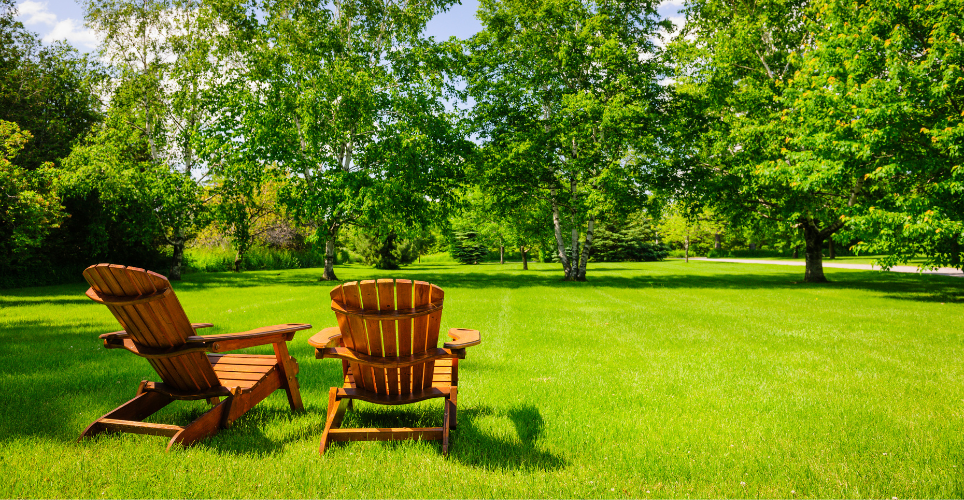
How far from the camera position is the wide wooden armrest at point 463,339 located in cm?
334

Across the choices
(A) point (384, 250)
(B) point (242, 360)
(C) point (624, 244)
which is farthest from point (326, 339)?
(C) point (624, 244)

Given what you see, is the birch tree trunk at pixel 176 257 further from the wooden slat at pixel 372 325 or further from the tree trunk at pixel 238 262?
the wooden slat at pixel 372 325

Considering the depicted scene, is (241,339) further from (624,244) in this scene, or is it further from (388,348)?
(624,244)

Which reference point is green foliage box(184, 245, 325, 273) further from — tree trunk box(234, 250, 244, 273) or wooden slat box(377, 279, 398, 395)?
wooden slat box(377, 279, 398, 395)

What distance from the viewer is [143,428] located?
Result: 3.21 meters

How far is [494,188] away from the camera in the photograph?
68.8 ft

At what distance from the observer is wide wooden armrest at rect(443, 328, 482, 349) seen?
3.34m

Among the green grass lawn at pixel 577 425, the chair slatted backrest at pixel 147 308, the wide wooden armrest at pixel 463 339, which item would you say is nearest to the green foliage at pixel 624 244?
the green grass lawn at pixel 577 425

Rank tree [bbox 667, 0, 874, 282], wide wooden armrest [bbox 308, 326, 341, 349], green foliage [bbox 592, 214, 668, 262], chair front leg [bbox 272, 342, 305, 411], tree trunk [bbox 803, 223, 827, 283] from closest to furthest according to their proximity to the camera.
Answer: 1. wide wooden armrest [bbox 308, 326, 341, 349]
2. chair front leg [bbox 272, 342, 305, 411]
3. tree [bbox 667, 0, 874, 282]
4. tree trunk [bbox 803, 223, 827, 283]
5. green foliage [bbox 592, 214, 668, 262]

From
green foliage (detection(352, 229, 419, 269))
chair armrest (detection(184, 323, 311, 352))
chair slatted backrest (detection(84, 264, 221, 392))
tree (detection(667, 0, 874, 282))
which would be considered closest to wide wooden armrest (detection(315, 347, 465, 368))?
chair armrest (detection(184, 323, 311, 352))

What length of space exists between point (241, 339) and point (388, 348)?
3.86 ft

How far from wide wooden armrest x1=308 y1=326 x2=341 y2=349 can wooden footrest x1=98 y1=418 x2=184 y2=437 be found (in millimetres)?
1050

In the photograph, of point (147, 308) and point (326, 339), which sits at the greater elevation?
point (147, 308)

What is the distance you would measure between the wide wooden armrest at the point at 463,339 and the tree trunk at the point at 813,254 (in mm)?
21138
